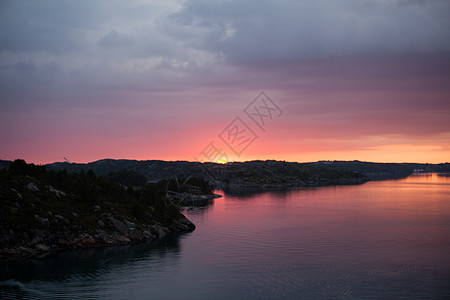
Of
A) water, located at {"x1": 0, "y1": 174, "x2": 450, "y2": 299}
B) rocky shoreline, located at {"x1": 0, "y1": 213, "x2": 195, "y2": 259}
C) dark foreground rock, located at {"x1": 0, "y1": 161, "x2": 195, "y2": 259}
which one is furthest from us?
dark foreground rock, located at {"x1": 0, "y1": 161, "x2": 195, "y2": 259}

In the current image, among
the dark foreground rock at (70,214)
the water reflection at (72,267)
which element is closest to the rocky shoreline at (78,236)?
the dark foreground rock at (70,214)

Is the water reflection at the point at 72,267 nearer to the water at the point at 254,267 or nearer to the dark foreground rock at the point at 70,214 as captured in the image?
the water at the point at 254,267

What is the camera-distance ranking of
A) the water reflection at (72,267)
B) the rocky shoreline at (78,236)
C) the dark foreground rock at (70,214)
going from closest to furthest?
the water reflection at (72,267)
the rocky shoreline at (78,236)
the dark foreground rock at (70,214)

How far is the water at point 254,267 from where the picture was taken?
47375 mm

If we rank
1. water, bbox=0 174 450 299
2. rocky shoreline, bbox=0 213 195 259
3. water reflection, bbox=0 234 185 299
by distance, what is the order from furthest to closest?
rocky shoreline, bbox=0 213 195 259, water, bbox=0 174 450 299, water reflection, bbox=0 234 185 299

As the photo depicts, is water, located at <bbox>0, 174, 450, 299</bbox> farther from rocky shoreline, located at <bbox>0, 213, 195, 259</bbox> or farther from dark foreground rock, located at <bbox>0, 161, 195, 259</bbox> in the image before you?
dark foreground rock, located at <bbox>0, 161, 195, 259</bbox>

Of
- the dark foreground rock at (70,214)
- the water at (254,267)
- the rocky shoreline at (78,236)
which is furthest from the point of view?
the dark foreground rock at (70,214)

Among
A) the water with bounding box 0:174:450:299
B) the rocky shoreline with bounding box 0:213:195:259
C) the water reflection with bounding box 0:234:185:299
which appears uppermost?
the rocky shoreline with bounding box 0:213:195:259

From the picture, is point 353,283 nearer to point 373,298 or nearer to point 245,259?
point 373,298

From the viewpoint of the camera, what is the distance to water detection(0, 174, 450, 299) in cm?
4738

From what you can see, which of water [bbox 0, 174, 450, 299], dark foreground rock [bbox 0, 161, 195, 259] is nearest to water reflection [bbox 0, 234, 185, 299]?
water [bbox 0, 174, 450, 299]

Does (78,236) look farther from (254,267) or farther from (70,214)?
(254,267)

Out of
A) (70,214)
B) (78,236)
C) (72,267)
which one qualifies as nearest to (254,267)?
(72,267)

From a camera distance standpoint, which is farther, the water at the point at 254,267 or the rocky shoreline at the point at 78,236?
the rocky shoreline at the point at 78,236
